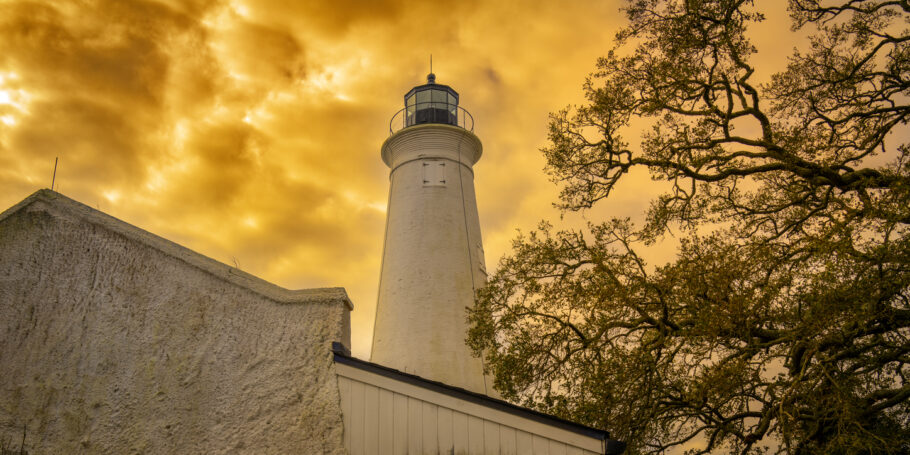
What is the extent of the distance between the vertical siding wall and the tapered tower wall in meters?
10.3

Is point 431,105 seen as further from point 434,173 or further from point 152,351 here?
point 152,351

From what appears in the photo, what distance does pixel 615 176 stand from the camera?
1145 centimetres

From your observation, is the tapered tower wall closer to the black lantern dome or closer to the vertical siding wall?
the black lantern dome

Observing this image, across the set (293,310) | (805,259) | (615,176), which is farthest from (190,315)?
(805,259)

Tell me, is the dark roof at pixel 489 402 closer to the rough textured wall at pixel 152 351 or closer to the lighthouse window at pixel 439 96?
the rough textured wall at pixel 152 351

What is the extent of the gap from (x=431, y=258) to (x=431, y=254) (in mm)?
126

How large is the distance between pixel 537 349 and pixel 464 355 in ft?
22.0

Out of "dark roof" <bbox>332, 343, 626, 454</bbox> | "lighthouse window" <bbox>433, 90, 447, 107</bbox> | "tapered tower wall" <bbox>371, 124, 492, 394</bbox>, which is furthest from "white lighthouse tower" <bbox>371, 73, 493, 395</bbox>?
"dark roof" <bbox>332, 343, 626, 454</bbox>

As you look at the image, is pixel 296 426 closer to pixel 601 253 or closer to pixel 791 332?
pixel 601 253

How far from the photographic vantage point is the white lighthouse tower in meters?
17.4

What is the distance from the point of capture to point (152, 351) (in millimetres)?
6715

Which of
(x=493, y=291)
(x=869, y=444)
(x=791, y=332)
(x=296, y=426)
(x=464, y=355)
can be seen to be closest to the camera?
(x=296, y=426)

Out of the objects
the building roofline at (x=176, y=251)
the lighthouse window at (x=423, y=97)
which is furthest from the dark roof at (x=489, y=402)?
the lighthouse window at (x=423, y=97)

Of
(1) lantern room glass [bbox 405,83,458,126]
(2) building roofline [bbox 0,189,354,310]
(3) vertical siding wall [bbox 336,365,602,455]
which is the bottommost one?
(3) vertical siding wall [bbox 336,365,602,455]
